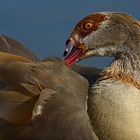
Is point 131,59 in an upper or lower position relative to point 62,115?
upper

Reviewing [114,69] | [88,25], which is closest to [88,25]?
[88,25]

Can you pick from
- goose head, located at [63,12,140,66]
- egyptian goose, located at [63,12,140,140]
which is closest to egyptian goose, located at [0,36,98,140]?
egyptian goose, located at [63,12,140,140]

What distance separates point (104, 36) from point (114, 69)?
0.65ft

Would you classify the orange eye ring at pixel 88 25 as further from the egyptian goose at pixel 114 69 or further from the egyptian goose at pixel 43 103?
the egyptian goose at pixel 43 103

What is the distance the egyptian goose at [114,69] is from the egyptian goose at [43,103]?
0.40ft

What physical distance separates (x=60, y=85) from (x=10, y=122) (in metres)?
0.37

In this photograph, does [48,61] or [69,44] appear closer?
[69,44]

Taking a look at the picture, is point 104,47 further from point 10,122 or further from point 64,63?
point 10,122

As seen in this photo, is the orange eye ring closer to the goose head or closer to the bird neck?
the goose head

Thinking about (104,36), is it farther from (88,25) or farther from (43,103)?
(43,103)

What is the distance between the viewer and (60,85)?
4.94m

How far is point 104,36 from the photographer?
4801mm

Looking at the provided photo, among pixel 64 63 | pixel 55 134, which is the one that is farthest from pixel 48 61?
pixel 55 134

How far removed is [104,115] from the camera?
479 centimetres
